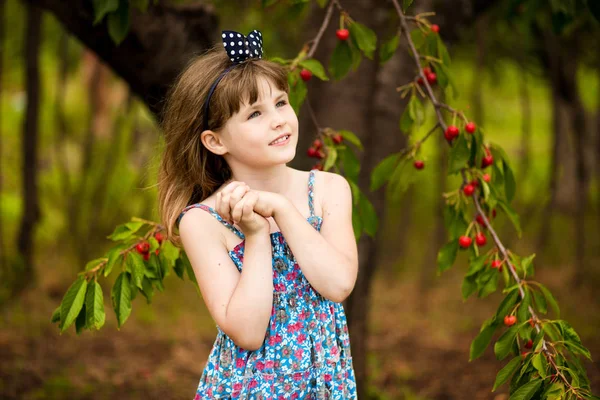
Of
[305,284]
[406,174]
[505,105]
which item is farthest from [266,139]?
[505,105]

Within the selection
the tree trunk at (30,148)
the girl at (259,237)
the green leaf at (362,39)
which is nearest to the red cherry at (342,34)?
the green leaf at (362,39)

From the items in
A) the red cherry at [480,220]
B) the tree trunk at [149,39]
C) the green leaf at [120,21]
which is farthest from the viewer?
the tree trunk at [149,39]

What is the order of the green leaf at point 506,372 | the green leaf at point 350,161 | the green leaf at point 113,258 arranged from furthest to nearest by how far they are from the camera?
1. the green leaf at point 350,161
2. the green leaf at point 113,258
3. the green leaf at point 506,372

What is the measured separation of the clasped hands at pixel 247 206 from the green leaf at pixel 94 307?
0.49 m

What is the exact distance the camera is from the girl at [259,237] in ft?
5.30

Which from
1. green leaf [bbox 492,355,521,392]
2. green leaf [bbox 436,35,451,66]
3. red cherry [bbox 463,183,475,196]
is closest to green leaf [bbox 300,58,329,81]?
green leaf [bbox 436,35,451,66]

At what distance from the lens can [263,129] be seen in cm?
169

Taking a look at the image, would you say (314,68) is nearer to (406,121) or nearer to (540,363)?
(406,121)

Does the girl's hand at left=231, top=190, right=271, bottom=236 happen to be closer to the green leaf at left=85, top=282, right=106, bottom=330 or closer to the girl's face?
the girl's face

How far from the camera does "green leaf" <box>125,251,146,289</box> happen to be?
1.92 metres

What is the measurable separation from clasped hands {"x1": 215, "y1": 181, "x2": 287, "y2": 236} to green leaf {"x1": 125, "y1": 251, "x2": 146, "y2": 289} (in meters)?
0.40

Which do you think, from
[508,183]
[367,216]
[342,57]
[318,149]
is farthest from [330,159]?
[508,183]

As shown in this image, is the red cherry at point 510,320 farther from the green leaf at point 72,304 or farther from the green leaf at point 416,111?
the green leaf at point 72,304

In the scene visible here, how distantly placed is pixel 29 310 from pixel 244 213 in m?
3.72
